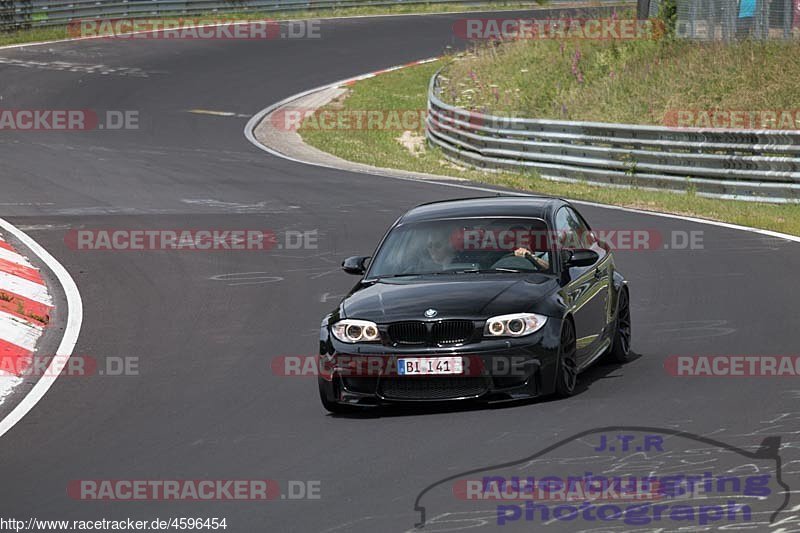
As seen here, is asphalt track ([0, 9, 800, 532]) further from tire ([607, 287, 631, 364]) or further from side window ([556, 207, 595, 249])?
side window ([556, 207, 595, 249])

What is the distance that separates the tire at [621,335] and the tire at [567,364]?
131 centimetres

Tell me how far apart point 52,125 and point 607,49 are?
13.7 m

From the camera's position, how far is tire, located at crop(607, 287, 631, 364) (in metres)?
11.5

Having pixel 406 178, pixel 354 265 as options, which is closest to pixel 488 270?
pixel 354 265

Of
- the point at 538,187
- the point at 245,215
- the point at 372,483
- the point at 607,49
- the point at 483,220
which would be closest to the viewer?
the point at 372,483

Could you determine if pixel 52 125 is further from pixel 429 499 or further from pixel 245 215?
pixel 429 499

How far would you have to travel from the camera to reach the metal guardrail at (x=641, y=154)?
22.2 metres

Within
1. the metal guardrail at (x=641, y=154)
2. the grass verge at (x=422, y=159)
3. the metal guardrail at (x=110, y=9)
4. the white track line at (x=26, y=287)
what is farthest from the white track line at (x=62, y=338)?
the metal guardrail at (x=110, y=9)

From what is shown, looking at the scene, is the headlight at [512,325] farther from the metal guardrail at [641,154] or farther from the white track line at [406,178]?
the metal guardrail at [641,154]

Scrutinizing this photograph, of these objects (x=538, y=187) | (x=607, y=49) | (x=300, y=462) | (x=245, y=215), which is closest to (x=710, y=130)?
(x=538, y=187)

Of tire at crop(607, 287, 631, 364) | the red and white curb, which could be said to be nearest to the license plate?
tire at crop(607, 287, 631, 364)

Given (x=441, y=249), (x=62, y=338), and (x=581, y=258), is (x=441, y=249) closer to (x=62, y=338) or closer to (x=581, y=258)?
(x=581, y=258)

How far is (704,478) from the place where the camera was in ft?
24.9

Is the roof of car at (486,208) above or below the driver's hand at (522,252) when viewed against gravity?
above
